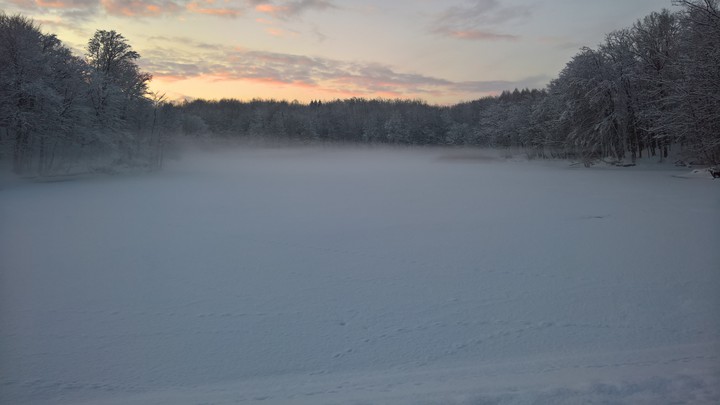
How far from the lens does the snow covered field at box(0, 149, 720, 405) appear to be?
4.28 metres

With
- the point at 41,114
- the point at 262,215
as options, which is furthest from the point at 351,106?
the point at 262,215

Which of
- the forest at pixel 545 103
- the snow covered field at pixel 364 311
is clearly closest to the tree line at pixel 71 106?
the forest at pixel 545 103

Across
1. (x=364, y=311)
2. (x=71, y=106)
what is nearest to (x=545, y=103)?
(x=71, y=106)

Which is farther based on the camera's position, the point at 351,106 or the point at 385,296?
the point at 351,106

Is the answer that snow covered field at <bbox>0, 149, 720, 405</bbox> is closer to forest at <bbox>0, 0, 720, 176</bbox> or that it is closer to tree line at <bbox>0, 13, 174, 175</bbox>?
forest at <bbox>0, 0, 720, 176</bbox>

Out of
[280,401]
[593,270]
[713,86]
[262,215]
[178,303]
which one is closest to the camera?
[280,401]

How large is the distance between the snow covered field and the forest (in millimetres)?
16935

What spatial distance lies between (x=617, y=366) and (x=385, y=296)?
3.43 m

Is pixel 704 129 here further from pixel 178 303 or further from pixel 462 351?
pixel 178 303

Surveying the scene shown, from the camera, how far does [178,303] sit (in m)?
6.86

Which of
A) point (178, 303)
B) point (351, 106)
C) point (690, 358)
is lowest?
point (178, 303)

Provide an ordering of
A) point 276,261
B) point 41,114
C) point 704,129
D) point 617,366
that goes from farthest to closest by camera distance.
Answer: point 41,114 < point 704,129 < point 276,261 < point 617,366

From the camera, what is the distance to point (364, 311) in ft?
20.9

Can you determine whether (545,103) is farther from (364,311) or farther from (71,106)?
(364,311)
